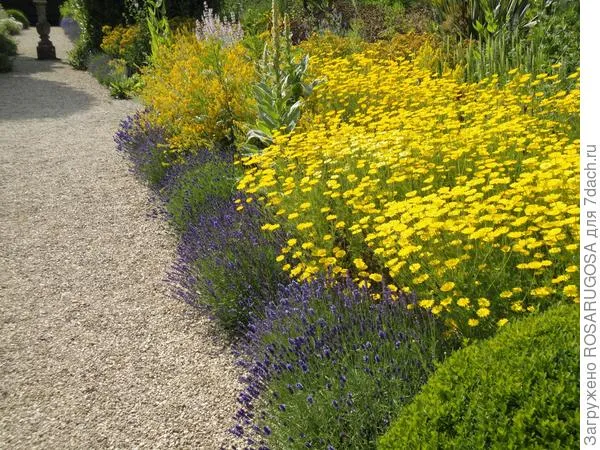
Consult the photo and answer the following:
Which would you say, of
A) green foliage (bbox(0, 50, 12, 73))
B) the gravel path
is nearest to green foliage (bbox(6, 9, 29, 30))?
green foliage (bbox(0, 50, 12, 73))

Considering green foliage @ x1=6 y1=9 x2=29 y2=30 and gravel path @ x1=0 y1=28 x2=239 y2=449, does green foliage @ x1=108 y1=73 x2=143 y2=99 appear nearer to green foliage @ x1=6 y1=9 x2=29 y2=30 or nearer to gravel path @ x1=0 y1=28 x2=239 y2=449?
gravel path @ x1=0 y1=28 x2=239 y2=449

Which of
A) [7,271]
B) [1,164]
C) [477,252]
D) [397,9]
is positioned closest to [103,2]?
[397,9]

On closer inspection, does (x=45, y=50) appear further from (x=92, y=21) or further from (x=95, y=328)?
(x=95, y=328)

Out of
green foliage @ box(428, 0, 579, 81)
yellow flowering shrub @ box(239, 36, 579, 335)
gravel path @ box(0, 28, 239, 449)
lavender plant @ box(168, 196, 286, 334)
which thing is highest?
green foliage @ box(428, 0, 579, 81)

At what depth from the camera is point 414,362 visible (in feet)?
9.09

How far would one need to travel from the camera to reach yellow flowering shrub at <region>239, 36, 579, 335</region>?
2803 millimetres

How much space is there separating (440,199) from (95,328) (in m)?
2.49

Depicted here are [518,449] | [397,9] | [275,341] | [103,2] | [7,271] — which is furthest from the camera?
[103,2]

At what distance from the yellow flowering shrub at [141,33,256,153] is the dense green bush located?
4.23 meters

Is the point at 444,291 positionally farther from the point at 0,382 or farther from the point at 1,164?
the point at 1,164

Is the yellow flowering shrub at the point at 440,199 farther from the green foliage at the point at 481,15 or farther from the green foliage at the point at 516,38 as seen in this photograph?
the green foliage at the point at 481,15

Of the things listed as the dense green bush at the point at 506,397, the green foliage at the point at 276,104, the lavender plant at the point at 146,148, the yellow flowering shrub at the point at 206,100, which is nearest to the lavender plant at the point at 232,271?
the green foliage at the point at 276,104

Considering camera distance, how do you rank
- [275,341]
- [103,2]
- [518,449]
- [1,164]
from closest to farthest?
[518,449] < [275,341] < [1,164] < [103,2]

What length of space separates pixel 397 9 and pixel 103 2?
7.38 metres
